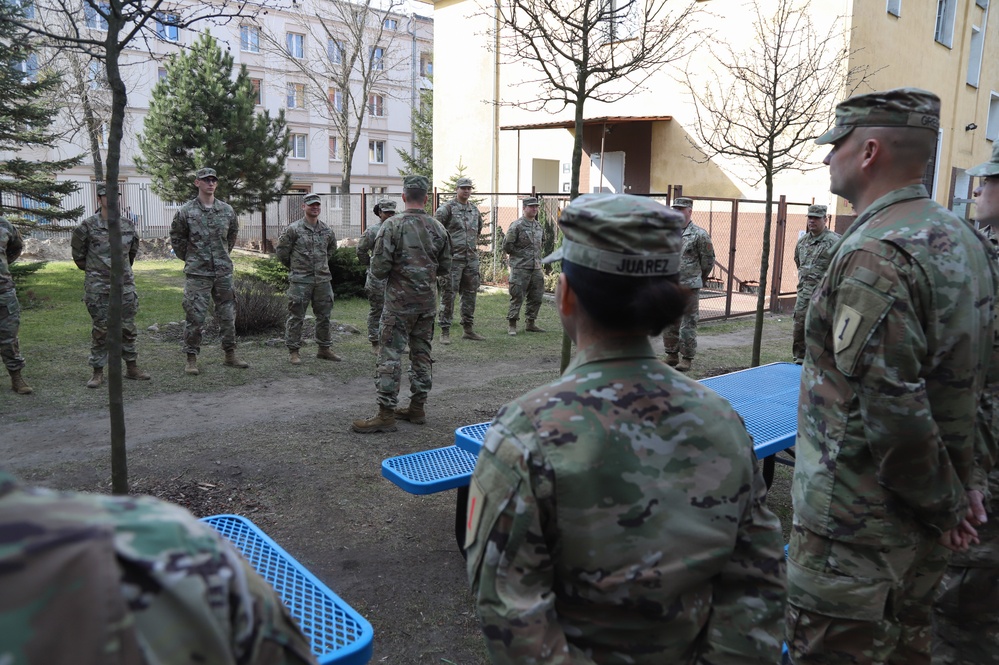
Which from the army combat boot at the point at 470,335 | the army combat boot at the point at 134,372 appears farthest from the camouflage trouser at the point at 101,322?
the army combat boot at the point at 470,335

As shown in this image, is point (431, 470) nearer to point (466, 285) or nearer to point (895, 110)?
point (895, 110)

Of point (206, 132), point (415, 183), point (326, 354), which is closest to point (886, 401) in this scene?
point (415, 183)

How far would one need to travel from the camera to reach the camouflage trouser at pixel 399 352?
6.16 meters

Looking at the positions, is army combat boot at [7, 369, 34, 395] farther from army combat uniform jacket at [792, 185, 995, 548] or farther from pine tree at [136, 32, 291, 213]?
pine tree at [136, 32, 291, 213]

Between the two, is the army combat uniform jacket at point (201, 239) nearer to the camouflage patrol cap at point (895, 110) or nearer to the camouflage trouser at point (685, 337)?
the camouflage trouser at point (685, 337)

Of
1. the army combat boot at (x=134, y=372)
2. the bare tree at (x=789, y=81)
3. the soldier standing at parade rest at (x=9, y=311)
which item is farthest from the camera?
the bare tree at (x=789, y=81)

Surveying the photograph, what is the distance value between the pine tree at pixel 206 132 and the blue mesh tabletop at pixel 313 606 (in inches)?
715

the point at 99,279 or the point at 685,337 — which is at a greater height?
the point at 99,279

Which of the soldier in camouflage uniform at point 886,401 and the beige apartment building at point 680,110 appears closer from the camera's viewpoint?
the soldier in camouflage uniform at point 886,401

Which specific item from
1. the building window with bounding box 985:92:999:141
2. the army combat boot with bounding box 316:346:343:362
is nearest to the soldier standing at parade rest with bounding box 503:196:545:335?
the army combat boot with bounding box 316:346:343:362

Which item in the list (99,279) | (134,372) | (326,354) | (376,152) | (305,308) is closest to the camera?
(99,279)

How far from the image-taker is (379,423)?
20.6 ft

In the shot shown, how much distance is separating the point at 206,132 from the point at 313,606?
19.6 metres

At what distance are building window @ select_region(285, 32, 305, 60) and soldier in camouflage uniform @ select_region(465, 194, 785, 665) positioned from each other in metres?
41.1
